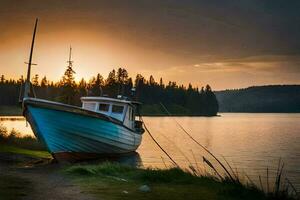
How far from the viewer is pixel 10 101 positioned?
158500mm

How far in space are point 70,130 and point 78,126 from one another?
52cm

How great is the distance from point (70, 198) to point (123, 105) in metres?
17.7

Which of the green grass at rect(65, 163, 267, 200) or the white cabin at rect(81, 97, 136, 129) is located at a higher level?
the white cabin at rect(81, 97, 136, 129)

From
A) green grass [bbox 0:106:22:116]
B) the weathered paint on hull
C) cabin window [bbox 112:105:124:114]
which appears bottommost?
green grass [bbox 0:106:22:116]

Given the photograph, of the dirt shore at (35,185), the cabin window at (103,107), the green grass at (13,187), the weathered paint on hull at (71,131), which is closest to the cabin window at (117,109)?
the cabin window at (103,107)

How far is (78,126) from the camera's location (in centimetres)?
2377

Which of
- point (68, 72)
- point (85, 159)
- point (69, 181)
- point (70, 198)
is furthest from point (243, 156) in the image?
point (68, 72)


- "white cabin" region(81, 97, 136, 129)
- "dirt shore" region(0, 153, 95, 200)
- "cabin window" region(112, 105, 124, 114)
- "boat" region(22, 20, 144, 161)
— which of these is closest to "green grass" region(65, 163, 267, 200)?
"dirt shore" region(0, 153, 95, 200)

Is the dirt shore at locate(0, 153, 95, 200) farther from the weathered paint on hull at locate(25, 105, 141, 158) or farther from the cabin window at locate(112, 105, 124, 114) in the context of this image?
the cabin window at locate(112, 105, 124, 114)

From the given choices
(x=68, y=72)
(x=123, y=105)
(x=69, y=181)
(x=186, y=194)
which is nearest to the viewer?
(x=186, y=194)

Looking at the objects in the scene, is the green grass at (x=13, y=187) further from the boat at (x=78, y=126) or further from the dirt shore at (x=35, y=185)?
the boat at (x=78, y=126)

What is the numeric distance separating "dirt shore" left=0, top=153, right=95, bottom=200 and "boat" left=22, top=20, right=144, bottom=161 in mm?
3279

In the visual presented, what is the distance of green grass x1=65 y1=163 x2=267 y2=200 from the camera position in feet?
41.1

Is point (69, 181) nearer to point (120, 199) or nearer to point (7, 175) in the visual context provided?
point (7, 175)
